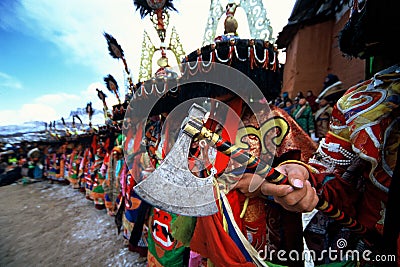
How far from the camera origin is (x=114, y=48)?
3.00 m

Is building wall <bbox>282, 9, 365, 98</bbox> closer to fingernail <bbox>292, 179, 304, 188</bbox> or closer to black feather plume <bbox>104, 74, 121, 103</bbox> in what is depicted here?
black feather plume <bbox>104, 74, 121, 103</bbox>

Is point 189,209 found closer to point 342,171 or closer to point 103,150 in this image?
point 342,171

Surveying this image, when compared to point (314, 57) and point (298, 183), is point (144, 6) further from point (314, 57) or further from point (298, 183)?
point (314, 57)

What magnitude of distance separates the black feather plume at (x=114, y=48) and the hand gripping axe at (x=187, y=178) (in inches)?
110

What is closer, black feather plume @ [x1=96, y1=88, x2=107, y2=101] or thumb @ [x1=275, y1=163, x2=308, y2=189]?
thumb @ [x1=275, y1=163, x2=308, y2=189]

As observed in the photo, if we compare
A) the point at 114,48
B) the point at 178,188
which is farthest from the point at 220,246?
the point at 114,48

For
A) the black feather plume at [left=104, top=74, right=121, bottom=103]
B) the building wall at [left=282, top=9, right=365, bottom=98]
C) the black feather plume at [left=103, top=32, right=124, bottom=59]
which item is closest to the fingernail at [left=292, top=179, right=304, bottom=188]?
the black feather plume at [left=103, top=32, right=124, bottom=59]

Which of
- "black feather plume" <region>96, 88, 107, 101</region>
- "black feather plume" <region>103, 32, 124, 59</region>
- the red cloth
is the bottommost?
the red cloth

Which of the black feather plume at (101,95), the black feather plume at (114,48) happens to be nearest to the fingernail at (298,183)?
the black feather plume at (114,48)

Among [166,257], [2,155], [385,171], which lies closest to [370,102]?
[385,171]

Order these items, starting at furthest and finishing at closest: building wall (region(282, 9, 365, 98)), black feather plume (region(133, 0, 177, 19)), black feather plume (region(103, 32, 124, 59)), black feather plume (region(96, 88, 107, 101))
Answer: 1. building wall (region(282, 9, 365, 98))
2. black feather plume (region(96, 88, 107, 101))
3. black feather plume (region(103, 32, 124, 59))
4. black feather plume (region(133, 0, 177, 19))

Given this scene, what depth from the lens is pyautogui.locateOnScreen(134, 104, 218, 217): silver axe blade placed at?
0.70m

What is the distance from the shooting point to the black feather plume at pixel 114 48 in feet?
9.77

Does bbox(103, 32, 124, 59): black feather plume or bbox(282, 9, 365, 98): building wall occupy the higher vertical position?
bbox(282, 9, 365, 98): building wall
